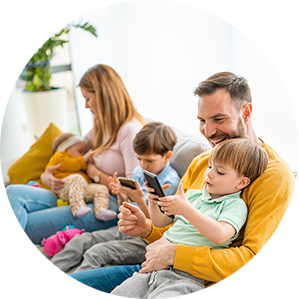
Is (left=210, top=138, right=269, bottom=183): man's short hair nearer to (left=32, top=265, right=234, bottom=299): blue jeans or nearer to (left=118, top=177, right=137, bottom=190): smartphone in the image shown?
(left=118, top=177, right=137, bottom=190): smartphone

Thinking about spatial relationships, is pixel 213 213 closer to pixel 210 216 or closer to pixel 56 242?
pixel 210 216

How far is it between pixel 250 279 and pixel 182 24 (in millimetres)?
2083

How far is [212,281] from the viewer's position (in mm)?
1018

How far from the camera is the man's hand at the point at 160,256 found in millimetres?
1042

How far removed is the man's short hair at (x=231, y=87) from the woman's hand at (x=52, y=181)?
4.21ft

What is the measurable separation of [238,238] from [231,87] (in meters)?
0.53

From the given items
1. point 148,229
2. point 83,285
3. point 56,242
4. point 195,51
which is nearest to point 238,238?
point 148,229

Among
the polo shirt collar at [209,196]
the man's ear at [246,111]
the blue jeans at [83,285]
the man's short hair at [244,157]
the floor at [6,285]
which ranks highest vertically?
the man's ear at [246,111]

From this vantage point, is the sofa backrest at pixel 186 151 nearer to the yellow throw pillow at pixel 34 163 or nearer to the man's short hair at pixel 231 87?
the man's short hair at pixel 231 87

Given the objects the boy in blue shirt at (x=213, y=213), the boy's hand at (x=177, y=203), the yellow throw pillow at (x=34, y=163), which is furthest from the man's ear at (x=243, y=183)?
the yellow throw pillow at (x=34, y=163)

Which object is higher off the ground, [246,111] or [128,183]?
[246,111]

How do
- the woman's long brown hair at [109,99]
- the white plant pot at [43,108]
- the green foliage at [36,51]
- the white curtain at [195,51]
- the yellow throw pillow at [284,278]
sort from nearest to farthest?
the yellow throw pillow at [284,278] → the white curtain at [195,51] → the woman's long brown hair at [109,99] → the green foliage at [36,51] → the white plant pot at [43,108]

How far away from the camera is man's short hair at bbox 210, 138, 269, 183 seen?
100 centimetres

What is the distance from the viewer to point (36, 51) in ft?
13.0
